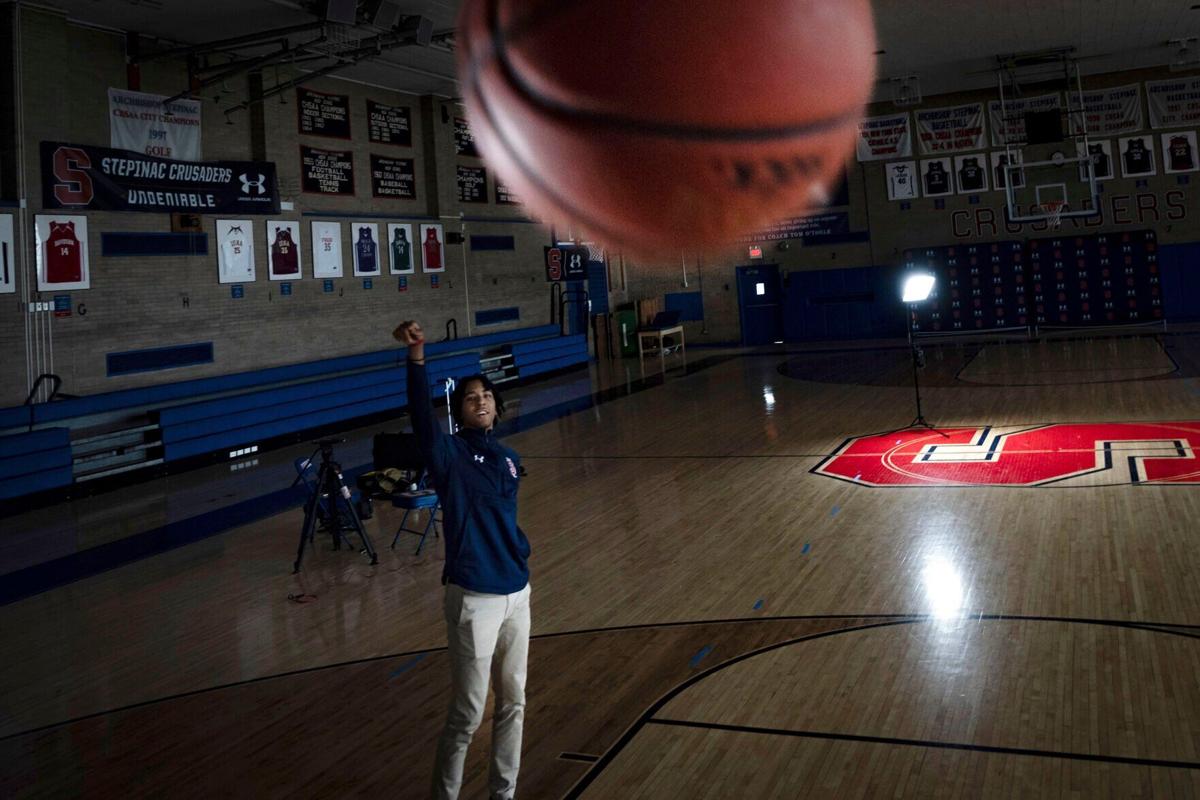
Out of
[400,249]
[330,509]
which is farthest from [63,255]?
[400,249]

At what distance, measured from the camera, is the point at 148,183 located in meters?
10.4

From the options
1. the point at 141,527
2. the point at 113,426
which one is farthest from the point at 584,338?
the point at 141,527

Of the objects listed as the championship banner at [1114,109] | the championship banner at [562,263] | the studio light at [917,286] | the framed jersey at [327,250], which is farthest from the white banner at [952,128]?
the framed jersey at [327,250]

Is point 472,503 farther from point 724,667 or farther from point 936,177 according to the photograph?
point 936,177

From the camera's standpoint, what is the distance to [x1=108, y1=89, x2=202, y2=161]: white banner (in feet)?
33.9

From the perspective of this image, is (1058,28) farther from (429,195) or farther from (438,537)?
(438,537)

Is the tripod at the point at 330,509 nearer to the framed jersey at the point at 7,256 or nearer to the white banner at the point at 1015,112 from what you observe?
the framed jersey at the point at 7,256

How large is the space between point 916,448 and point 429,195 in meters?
9.02

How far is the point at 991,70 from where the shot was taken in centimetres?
1683

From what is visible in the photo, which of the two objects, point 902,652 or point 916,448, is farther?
point 916,448

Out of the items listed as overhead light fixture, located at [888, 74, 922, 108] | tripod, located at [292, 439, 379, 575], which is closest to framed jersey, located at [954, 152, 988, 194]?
overhead light fixture, located at [888, 74, 922, 108]

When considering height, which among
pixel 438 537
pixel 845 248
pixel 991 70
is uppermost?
pixel 991 70

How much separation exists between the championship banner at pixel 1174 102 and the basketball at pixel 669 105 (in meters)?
19.5

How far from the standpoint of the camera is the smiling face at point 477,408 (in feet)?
10.2
